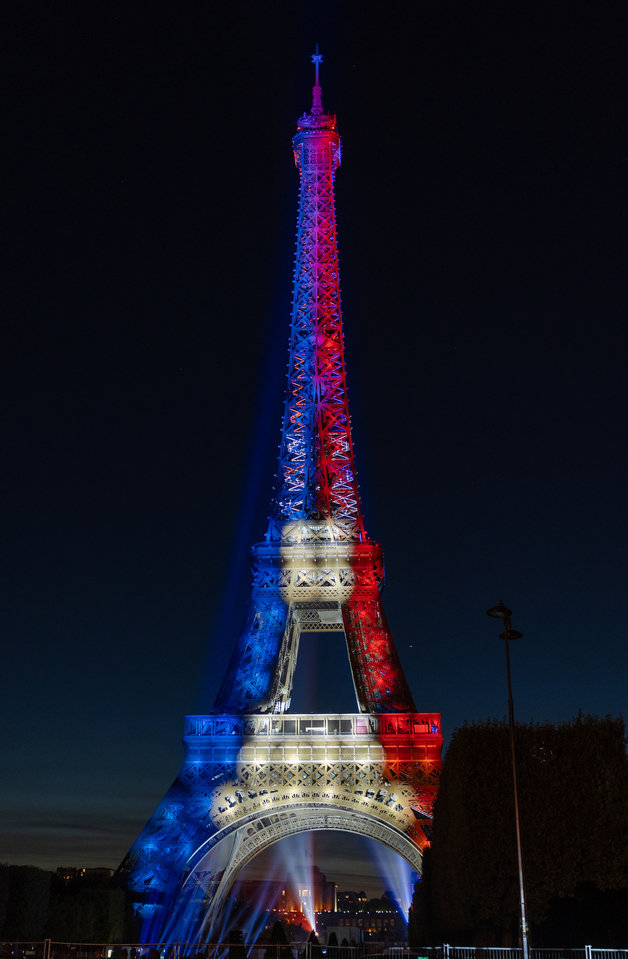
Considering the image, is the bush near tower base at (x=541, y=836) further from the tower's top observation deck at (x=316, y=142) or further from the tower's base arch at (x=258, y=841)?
the tower's top observation deck at (x=316, y=142)

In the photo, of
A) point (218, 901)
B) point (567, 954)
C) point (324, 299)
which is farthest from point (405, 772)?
point (324, 299)

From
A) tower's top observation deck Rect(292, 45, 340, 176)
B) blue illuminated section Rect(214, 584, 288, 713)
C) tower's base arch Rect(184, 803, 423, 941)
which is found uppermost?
tower's top observation deck Rect(292, 45, 340, 176)

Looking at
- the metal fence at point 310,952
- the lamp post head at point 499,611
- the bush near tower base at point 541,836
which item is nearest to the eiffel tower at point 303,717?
the metal fence at point 310,952

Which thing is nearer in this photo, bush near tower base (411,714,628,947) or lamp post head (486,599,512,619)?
lamp post head (486,599,512,619)

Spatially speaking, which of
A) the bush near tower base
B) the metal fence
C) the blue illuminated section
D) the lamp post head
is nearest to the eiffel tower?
the blue illuminated section

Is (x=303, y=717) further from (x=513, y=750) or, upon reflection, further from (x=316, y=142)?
(x=316, y=142)

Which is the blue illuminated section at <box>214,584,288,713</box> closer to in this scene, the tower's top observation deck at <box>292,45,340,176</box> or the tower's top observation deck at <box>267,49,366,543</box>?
the tower's top observation deck at <box>267,49,366,543</box>

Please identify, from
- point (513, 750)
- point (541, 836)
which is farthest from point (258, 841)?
point (513, 750)
